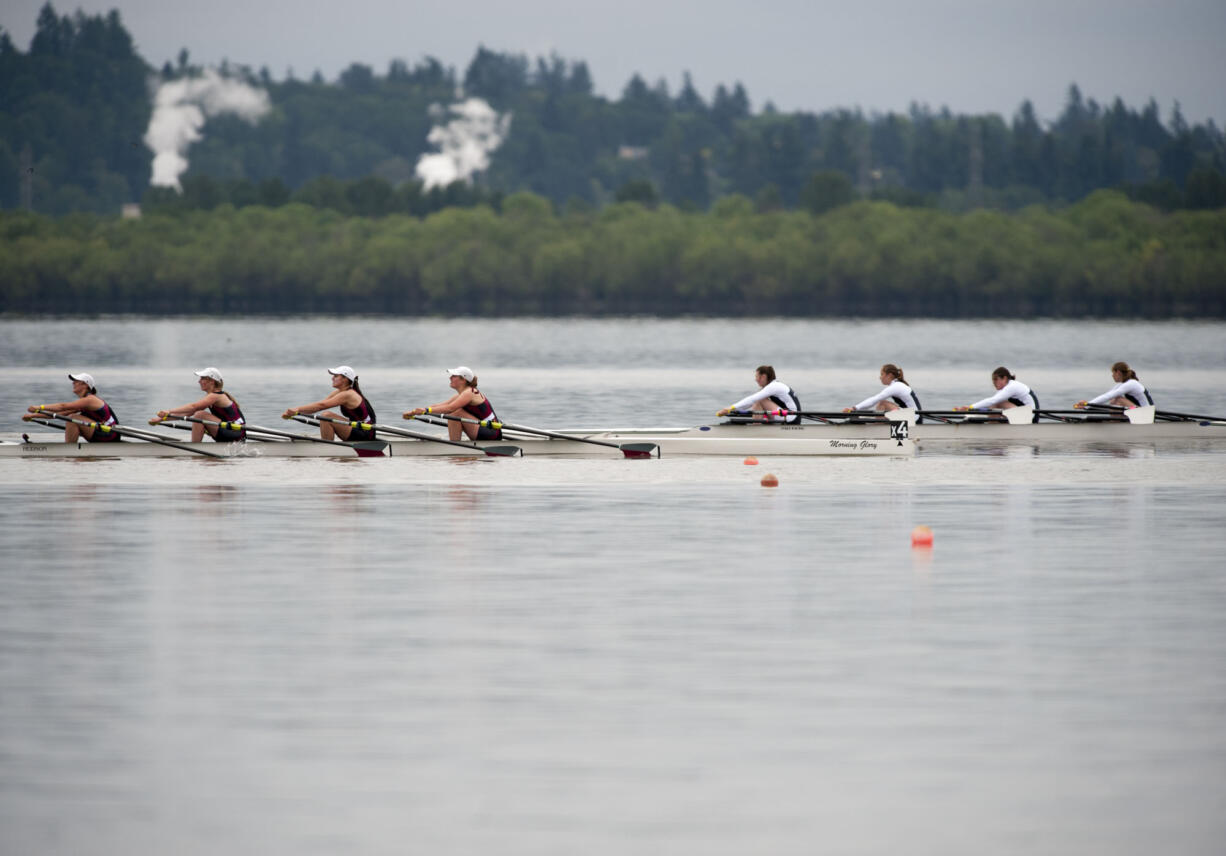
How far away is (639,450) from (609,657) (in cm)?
1503

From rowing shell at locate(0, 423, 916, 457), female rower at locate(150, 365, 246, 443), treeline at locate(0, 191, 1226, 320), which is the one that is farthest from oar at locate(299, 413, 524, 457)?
treeline at locate(0, 191, 1226, 320)

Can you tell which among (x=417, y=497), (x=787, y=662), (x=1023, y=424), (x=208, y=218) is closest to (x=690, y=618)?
(x=787, y=662)

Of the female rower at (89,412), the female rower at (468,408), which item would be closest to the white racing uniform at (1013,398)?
the female rower at (468,408)

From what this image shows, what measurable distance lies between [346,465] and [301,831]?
19.0 m

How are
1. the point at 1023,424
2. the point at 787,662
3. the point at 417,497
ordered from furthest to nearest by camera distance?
the point at 1023,424 < the point at 417,497 < the point at 787,662

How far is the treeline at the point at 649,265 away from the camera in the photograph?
14675 centimetres

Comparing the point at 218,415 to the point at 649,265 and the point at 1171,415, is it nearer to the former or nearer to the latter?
the point at 1171,415

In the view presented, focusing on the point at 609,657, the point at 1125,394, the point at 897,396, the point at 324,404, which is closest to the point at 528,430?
the point at 324,404

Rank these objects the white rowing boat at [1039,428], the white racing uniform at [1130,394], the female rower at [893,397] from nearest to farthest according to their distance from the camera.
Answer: the female rower at [893,397]
the white rowing boat at [1039,428]
the white racing uniform at [1130,394]

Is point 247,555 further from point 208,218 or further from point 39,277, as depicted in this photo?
point 208,218

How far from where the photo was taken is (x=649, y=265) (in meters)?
155

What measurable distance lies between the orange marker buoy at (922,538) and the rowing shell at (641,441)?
918 cm

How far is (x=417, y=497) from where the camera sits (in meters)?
23.9

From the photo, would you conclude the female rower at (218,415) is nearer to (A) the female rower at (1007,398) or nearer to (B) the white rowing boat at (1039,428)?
(B) the white rowing boat at (1039,428)
